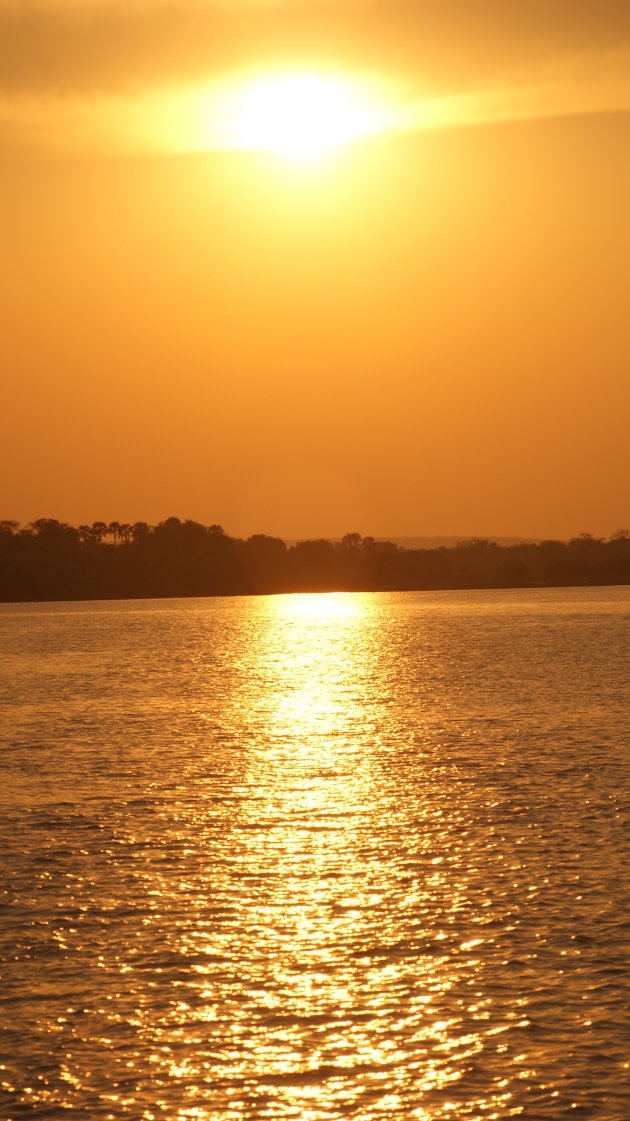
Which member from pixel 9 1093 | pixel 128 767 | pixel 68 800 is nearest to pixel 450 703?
pixel 128 767

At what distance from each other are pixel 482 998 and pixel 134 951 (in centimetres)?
732

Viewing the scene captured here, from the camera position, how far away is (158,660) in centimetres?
15112

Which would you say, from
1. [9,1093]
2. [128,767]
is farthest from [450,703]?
[9,1093]

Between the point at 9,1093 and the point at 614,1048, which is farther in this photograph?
the point at 614,1048

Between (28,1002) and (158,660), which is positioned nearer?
(28,1002)

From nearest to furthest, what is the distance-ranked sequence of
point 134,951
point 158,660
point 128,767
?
point 134,951 < point 128,767 < point 158,660

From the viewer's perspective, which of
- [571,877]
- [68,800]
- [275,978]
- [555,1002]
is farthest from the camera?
[68,800]

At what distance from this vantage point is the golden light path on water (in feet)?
67.2

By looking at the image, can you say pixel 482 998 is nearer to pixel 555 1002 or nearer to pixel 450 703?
pixel 555 1002

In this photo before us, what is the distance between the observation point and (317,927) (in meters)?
29.0

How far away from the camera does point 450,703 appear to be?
292 feet

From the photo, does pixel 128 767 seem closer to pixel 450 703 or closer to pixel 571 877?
pixel 571 877

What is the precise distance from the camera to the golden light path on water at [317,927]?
67.2 feet

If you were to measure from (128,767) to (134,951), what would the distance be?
28682mm
